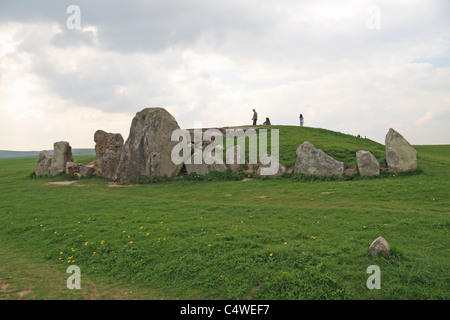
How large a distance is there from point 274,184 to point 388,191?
689 centimetres

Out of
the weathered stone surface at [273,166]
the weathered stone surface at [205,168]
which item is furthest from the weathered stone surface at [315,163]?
the weathered stone surface at [205,168]

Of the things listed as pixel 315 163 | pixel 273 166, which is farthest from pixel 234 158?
pixel 315 163

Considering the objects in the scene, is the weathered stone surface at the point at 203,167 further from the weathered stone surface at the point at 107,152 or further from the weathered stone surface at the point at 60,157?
the weathered stone surface at the point at 60,157

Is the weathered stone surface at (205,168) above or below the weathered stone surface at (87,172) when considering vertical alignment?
above

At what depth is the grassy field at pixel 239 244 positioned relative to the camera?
7.66 metres

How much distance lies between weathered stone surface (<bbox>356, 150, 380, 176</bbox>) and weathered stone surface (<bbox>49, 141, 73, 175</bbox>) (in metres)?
26.5

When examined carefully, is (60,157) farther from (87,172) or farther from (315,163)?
(315,163)

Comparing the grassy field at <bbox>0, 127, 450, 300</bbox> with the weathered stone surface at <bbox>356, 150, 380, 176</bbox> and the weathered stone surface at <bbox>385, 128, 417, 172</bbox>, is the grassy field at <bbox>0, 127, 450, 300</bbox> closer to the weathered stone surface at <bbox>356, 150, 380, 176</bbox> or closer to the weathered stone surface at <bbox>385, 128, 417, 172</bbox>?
the weathered stone surface at <bbox>356, 150, 380, 176</bbox>

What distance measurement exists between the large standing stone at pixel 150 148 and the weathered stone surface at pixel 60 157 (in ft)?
24.3

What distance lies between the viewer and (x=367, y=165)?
20828 millimetres

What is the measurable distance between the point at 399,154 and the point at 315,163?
19.0 feet

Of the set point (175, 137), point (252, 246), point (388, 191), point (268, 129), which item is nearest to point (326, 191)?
point (388, 191)

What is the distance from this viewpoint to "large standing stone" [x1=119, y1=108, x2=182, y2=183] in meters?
25.2
